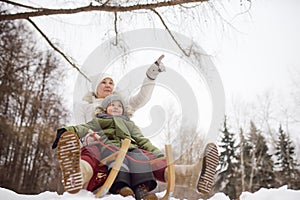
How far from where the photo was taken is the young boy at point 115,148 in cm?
114

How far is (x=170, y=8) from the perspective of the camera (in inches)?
81.7

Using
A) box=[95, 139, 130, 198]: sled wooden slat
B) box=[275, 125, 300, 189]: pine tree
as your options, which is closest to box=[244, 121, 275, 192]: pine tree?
box=[275, 125, 300, 189]: pine tree

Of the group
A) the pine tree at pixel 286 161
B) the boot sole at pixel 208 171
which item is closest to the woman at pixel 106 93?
the boot sole at pixel 208 171

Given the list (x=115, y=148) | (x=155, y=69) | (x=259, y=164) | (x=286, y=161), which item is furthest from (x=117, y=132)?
(x=286, y=161)

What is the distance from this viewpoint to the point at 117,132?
1.46m

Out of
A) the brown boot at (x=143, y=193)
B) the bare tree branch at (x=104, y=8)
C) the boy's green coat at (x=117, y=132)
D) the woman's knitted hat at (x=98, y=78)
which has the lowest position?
the brown boot at (x=143, y=193)

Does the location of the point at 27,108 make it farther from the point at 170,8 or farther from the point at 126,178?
the point at 126,178

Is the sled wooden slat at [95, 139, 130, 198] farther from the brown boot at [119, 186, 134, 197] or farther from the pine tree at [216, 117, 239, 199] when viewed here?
the pine tree at [216, 117, 239, 199]

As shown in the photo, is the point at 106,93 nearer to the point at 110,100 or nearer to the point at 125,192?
the point at 110,100

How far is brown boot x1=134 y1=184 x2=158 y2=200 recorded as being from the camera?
4.21ft

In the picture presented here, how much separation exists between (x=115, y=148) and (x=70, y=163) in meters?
0.25

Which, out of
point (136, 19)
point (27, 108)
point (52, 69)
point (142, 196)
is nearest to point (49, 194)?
point (142, 196)

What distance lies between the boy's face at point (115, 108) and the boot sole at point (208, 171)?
1.73 feet

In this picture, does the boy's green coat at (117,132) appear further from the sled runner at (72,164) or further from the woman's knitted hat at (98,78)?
the woman's knitted hat at (98,78)
